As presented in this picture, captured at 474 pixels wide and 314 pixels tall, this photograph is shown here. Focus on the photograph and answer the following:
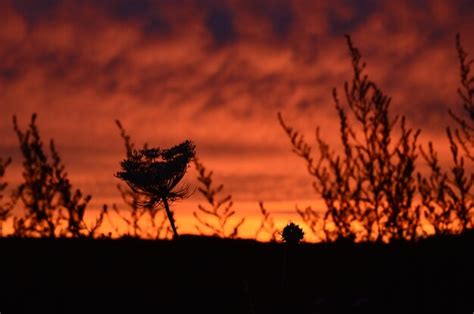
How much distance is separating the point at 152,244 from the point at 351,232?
390 centimetres

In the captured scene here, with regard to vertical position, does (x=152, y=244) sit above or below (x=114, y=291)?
above

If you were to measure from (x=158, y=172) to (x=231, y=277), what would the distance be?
2.54m

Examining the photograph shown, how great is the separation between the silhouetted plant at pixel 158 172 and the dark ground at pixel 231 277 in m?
0.98

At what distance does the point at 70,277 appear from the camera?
10945 millimetres

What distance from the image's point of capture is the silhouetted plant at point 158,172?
12331mm

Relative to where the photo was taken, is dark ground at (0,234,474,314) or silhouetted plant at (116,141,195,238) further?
silhouetted plant at (116,141,195,238)

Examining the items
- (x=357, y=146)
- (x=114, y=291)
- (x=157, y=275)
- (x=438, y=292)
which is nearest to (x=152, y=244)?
(x=157, y=275)

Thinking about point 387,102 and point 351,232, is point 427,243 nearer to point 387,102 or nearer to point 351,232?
point 351,232

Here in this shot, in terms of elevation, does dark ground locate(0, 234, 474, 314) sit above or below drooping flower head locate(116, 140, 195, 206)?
below

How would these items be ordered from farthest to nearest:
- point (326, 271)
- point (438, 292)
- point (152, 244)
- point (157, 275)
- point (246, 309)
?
point (152, 244)
point (157, 275)
point (326, 271)
point (246, 309)
point (438, 292)

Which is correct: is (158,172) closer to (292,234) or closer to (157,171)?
(157,171)

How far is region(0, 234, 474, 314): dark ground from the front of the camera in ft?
27.1

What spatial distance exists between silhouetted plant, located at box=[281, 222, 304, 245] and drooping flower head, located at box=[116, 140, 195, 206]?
3.55 metres

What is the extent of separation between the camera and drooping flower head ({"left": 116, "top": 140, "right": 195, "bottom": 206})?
1233 centimetres
